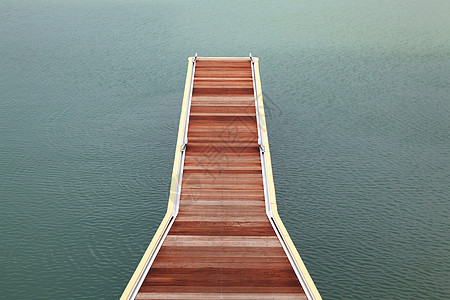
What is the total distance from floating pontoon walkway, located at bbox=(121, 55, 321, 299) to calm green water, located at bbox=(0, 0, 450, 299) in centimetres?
325

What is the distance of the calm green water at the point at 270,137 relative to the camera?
16.1 metres

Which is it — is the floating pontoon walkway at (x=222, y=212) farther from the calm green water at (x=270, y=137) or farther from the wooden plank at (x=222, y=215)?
the calm green water at (x=270, y=137)

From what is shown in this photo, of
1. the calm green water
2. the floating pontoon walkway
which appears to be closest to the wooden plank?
the floating pontoon walkway

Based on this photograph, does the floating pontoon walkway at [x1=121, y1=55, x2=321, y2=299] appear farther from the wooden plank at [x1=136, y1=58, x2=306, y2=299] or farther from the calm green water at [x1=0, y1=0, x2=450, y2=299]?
the calm green water at [x1=0, y1=0, x2=450, y2=299]

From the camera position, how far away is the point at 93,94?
95.5 ft

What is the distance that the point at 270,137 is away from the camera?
24.0m

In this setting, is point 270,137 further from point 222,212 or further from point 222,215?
point 222,215

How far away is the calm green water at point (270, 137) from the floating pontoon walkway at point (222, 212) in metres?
3.25

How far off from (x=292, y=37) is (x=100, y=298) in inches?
1138

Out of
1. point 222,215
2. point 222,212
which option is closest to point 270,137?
point 222,212

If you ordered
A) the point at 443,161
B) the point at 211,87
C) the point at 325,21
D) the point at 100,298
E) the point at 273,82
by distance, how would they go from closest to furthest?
the point at 100,298 → the point at 211,87 → the point at 443,161 → the point at 273,82 → the point at 325,21

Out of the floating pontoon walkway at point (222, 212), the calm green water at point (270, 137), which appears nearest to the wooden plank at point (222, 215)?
the floating pontoon walkway at point (222, 212)

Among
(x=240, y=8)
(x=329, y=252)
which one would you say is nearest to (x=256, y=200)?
(x=329, y=252)

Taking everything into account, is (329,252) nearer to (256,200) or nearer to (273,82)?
(256,200)
